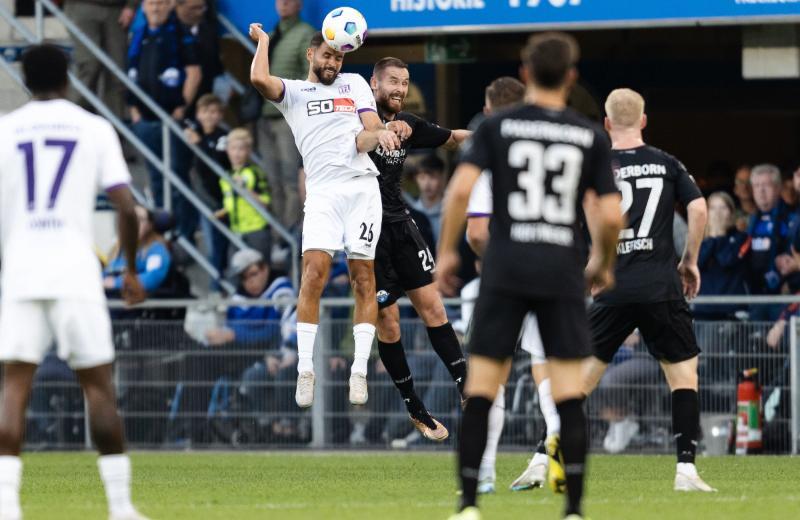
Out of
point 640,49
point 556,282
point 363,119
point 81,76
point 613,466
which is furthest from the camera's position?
point 640,49

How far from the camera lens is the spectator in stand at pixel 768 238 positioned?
16.8 meters

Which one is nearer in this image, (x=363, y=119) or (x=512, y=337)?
(x=512, y=337)

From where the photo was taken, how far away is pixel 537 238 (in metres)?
8.08

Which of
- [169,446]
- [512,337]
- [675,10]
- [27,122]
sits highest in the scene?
[675,10]

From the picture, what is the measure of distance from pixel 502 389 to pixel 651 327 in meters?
1.04

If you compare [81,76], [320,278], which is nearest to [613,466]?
[320,278]

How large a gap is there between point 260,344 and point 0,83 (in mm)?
4857

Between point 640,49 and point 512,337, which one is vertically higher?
point 640,49

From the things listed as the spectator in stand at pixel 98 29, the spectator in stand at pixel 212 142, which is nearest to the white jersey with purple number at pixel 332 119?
the spectator in stand at pixel 212 142

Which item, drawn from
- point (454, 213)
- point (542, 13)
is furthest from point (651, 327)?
point (542, 13)

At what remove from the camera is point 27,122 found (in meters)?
8.41

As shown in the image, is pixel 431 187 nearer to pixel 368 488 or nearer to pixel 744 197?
pixel 744 197

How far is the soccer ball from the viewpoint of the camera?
12.5 metres

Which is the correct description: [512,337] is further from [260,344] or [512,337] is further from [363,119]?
[260,344]
